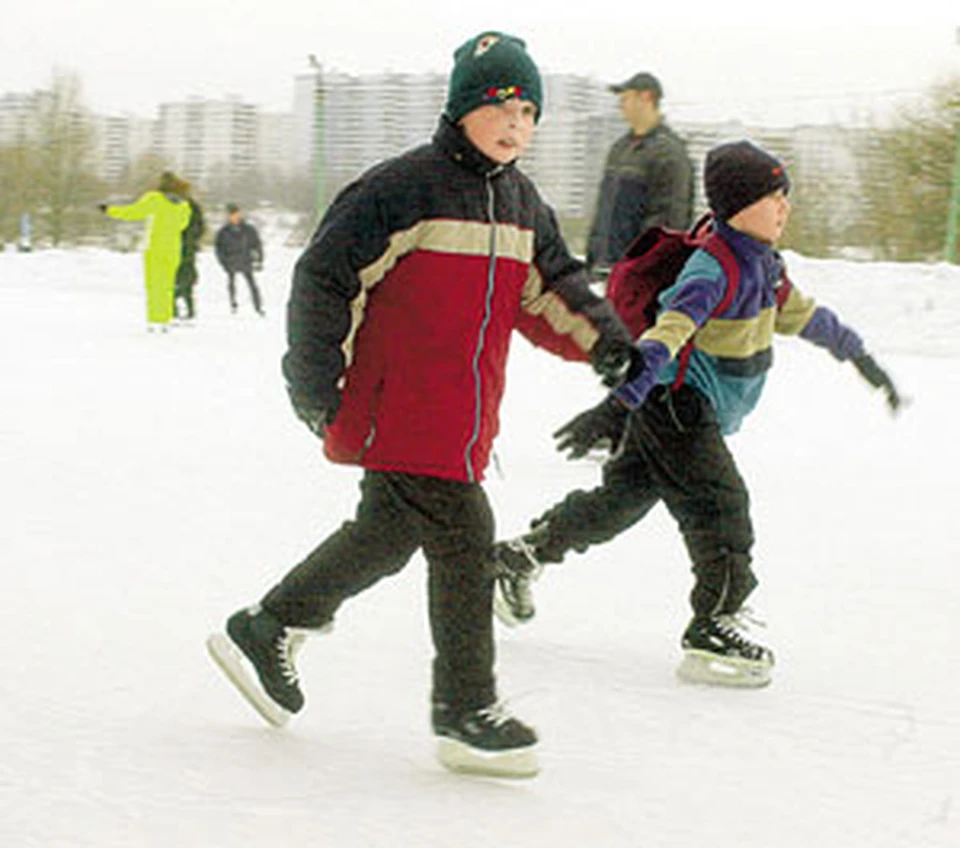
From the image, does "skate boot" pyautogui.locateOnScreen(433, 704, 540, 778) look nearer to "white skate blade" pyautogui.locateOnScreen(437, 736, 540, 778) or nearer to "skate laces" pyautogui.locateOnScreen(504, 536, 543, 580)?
"white skate blade" pyautogui.locateOnScreen(437, 736, 540, 778)

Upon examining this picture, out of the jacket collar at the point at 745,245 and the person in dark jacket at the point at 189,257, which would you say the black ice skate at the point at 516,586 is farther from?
the person in dark jacket at the point at 189,257

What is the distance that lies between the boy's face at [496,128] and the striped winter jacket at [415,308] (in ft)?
0.06

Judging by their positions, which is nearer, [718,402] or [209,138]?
[718,402]

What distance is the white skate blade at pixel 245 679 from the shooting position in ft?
7.81

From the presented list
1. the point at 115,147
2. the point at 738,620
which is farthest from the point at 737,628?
the point at 115,147

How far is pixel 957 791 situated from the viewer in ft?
7.36

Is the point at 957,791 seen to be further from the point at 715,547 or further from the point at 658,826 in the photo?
the point at 715,547

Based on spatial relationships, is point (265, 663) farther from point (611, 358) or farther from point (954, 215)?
point (954, 215)

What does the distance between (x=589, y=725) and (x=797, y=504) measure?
246 cm

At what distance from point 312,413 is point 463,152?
51cm

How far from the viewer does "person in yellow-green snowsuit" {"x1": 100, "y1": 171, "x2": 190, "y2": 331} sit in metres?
11.4

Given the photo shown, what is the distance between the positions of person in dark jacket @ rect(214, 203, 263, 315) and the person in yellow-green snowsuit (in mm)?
3862

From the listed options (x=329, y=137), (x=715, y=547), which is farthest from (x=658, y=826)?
(x=329, y=137)

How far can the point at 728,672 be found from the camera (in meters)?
2.79
